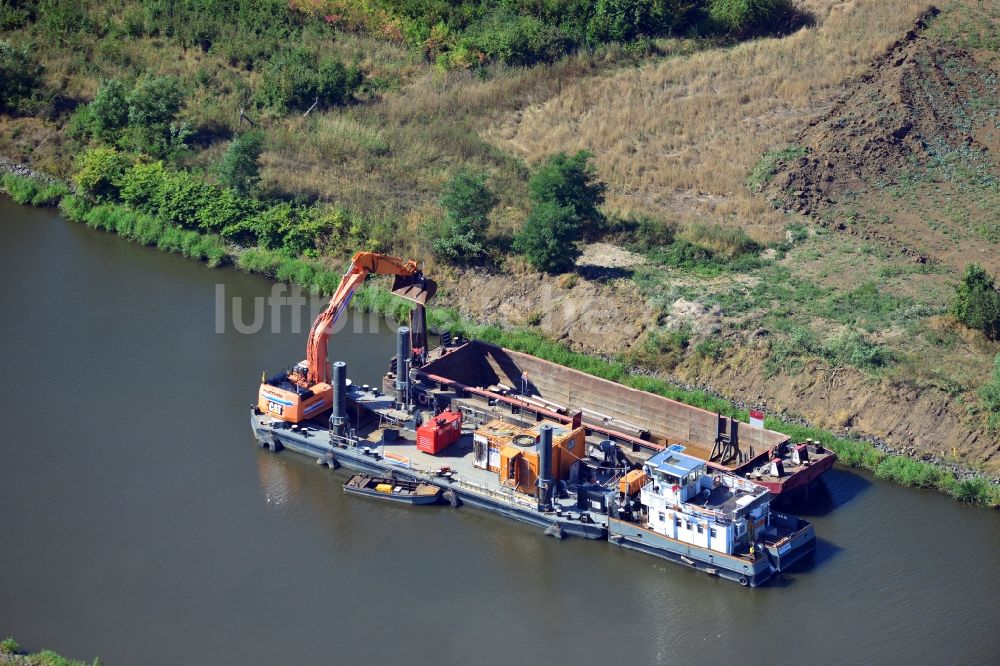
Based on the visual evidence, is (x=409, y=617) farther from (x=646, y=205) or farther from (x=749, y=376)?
(x=646, y=205)

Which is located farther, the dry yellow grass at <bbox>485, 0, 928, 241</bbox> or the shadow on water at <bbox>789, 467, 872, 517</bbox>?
the dry yellow grass at <bbox>485, 0, 928, 241</bbox>

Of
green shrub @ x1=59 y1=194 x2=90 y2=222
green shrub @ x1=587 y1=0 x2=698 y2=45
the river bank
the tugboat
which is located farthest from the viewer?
green shrub @ x1=587 y1=0 x2=698 y2=45

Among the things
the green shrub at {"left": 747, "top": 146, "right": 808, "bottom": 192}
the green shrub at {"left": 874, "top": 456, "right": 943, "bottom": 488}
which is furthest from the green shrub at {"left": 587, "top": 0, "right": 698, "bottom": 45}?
the green shrub at {"left": 874, "top": 456, "right": 943, "bottom": 488}

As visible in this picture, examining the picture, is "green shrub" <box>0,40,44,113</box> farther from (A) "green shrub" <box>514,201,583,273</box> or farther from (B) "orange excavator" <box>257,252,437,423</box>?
(B) "orange excavator" <box>257,252,437,423</box>

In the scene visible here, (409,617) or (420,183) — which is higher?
(420,183)

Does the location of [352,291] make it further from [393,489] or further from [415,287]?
[393,489]

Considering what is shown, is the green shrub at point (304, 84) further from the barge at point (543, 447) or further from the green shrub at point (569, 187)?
the barge at point (543, 447)

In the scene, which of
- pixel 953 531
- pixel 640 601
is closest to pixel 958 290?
pixel 953 531
